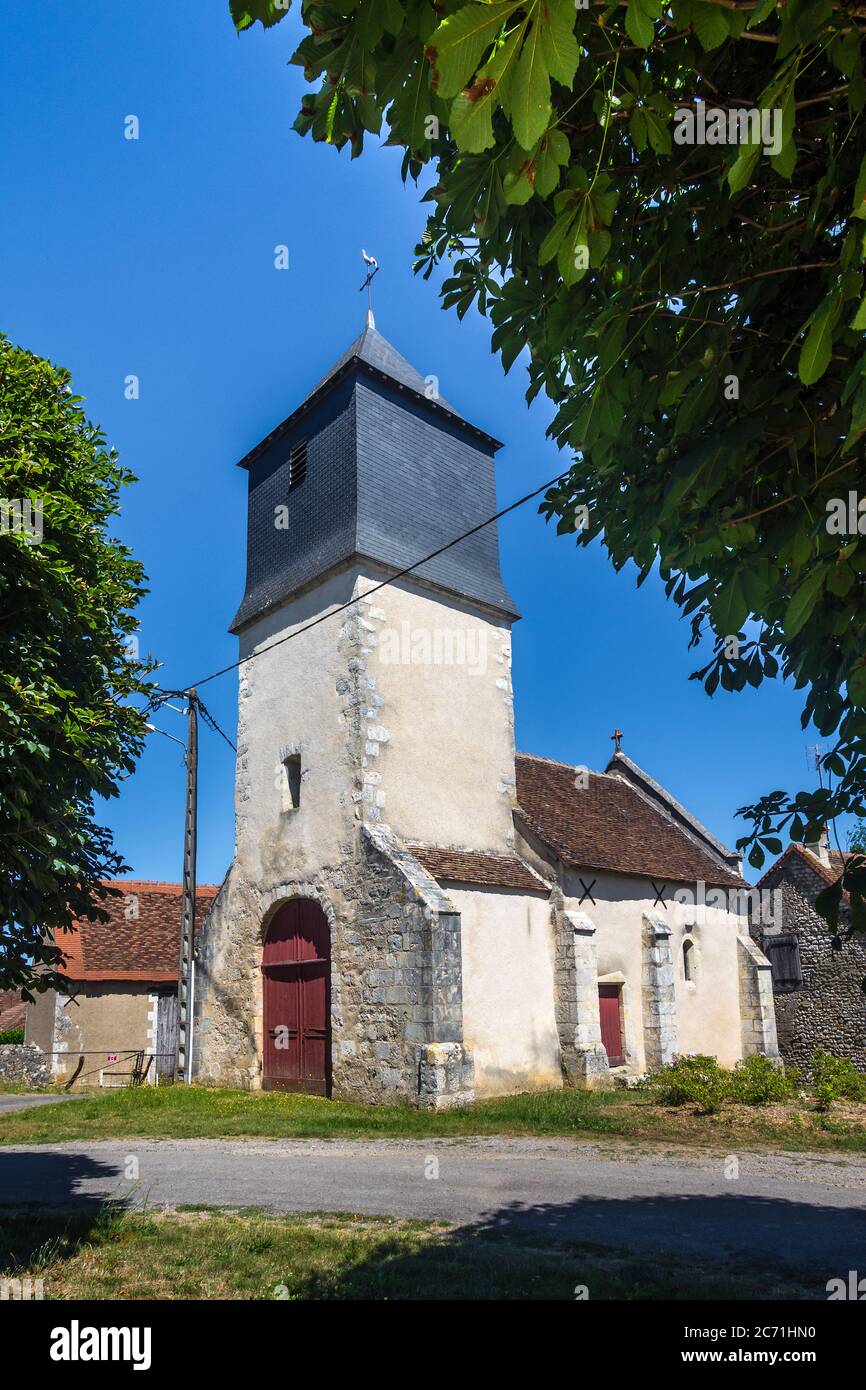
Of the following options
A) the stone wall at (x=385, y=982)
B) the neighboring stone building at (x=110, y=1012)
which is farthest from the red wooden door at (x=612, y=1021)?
the neighboring stone building at (x=110, y=1012)

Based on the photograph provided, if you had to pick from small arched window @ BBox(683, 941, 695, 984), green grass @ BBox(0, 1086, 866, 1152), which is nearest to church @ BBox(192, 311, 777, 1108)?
small arched window @ BBox(683, 941, 695, 984)

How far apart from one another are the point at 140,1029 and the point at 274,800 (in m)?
9.64

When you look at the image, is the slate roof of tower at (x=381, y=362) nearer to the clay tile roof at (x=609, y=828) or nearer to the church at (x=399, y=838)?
the church at (x=399, y=838)

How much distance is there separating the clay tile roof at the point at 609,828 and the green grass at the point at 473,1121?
4.94 metres

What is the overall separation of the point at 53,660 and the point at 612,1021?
1441cm

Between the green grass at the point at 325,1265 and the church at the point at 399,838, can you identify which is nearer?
the green grass at the point at 325,1265

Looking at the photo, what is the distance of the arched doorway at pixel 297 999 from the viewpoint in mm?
15094

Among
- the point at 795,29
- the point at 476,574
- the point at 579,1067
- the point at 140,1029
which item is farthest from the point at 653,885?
the point at 795,29

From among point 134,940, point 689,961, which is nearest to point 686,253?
point 689,961

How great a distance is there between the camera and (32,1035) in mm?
23000

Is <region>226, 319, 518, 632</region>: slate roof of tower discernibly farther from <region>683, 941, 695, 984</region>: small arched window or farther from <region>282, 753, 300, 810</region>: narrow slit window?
<region>683, 941, 695, 984</region>: small arched window

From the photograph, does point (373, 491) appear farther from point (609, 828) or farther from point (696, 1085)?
point (696, 1085)

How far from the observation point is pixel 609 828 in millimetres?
20391
